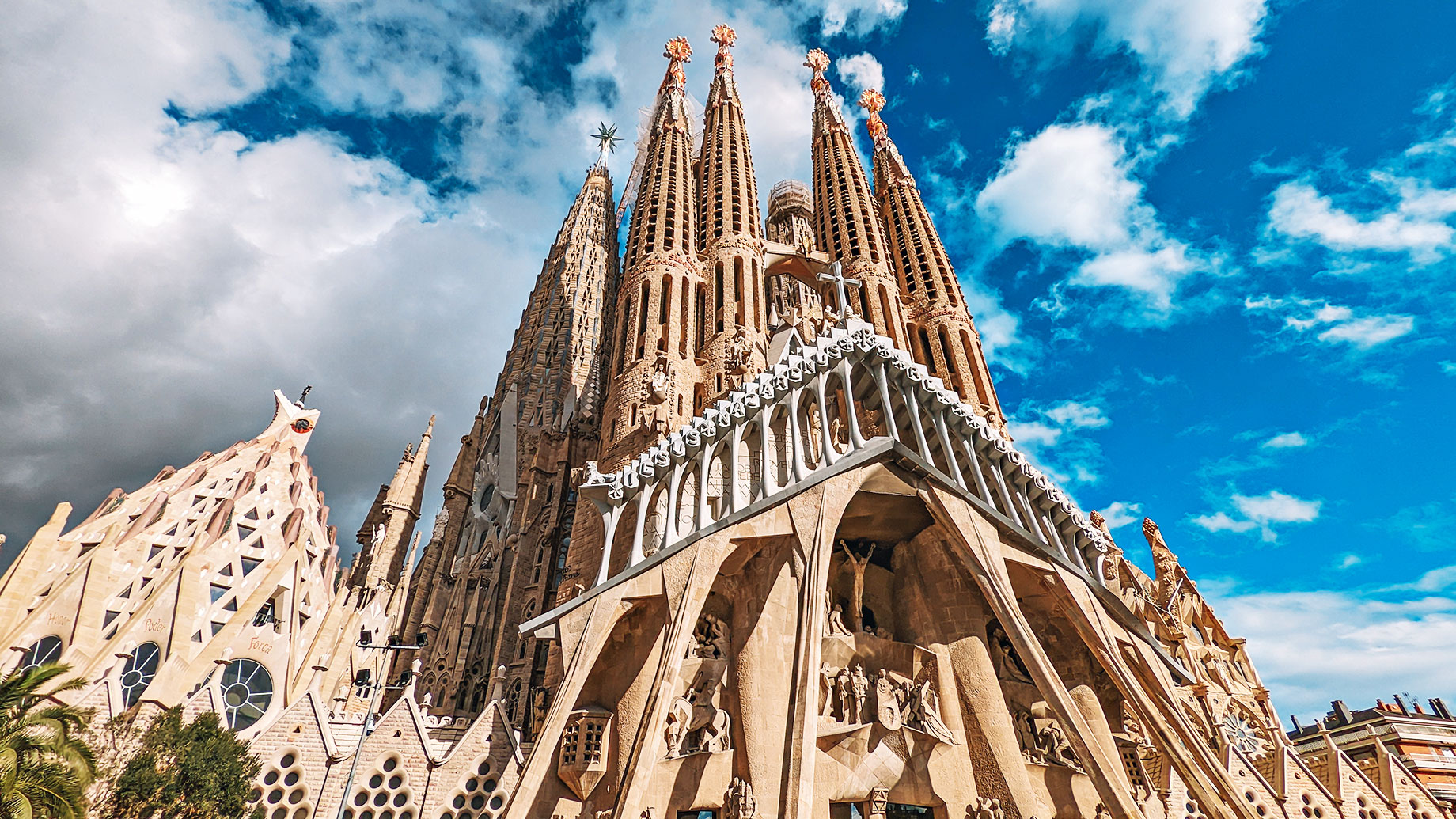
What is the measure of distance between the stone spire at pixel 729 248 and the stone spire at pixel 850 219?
14.2ft

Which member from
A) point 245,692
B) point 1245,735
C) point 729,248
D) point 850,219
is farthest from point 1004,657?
point 850,219

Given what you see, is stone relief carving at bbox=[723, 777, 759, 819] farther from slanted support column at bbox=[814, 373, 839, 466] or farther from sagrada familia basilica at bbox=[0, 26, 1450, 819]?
slanted support column at bbox=[814, 373, 839, 466]

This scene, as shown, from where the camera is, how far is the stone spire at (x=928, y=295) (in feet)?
93.7

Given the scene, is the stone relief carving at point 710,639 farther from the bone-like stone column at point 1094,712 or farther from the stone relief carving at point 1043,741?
the bone-like stone column at point 1094,712

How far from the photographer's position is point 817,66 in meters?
46.9

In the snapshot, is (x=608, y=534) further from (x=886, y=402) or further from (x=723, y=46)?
(x=723, y=46)

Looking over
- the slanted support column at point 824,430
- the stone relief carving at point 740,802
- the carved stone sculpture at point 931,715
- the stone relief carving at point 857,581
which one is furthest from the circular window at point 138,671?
the carved stone sculpture at point 931,715

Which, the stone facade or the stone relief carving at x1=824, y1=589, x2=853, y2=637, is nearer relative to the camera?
the stone relief carving at x1=824, y1=589, x2=853, y2=637

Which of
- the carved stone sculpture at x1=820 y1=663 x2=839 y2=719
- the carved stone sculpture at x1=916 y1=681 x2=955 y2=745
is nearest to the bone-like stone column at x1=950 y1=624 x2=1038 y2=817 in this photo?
the carved stone sculpture at x1=916 y1=681 x2=955 y2=745

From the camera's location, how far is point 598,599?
46.6 feet

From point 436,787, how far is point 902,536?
11.7 m

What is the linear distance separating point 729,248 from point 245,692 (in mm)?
21843

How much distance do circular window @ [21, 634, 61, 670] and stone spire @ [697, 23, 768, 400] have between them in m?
17.1

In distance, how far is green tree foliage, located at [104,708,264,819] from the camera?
12570 mm
